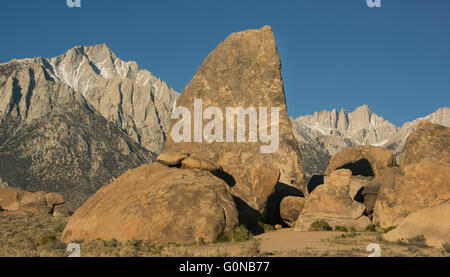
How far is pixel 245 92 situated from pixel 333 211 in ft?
43.8

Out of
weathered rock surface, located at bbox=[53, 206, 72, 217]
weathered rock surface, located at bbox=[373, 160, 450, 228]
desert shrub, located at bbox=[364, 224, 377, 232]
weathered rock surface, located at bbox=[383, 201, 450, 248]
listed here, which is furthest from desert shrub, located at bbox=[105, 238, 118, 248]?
weathered rock surface, located at bbox=[53, 206, 72, 217]

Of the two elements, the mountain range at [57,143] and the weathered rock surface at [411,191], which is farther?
the mountain range at [57,143]

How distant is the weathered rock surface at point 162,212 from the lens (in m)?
14.6

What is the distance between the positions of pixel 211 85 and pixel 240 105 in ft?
8.57

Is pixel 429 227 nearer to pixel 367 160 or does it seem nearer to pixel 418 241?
pixel 418 241

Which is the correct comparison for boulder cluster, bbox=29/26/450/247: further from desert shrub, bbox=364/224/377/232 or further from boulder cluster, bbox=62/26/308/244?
desert shrub, bbox=364/224/377/232

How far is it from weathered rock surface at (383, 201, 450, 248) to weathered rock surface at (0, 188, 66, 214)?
24.8 meters

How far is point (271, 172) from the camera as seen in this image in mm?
21891

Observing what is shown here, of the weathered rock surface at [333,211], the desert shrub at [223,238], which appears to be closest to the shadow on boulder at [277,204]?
the weathered rock surface at [333,211]

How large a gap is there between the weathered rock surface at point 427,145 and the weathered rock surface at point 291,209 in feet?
26.6

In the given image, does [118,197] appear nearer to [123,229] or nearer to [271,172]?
[123,229]

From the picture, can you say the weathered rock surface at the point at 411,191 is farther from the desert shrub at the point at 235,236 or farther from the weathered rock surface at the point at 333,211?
the desert shrub at the point at 235,236

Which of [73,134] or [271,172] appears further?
[73,134]
